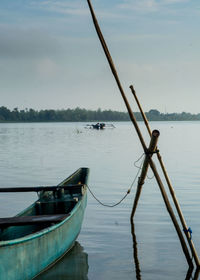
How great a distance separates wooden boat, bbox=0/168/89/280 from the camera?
8383 millimetres

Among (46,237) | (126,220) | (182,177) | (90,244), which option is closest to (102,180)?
(182,177)

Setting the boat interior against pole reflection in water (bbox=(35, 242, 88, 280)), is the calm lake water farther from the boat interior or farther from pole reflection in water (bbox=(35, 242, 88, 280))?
the boat interior

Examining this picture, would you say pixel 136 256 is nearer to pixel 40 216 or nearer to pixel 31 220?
pixel 40 216

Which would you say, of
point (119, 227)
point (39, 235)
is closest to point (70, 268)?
point (39, 235)

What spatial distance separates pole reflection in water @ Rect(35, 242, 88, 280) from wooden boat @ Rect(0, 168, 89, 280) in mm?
245

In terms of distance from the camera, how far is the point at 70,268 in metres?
11.2

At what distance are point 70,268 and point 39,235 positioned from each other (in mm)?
2396

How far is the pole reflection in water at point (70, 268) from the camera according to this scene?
1052 cm

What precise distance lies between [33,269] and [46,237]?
28.3 inches

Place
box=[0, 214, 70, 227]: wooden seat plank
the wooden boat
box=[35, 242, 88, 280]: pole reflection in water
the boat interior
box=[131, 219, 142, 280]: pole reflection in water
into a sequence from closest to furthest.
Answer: the wooden boat
box=[0, 214, 70, 227]: wooden seat plank
the boat interior
box=[35, 242, 88, 280]: pole reflection in water
box=[131, 219, 142, 280]: pole reflection in water

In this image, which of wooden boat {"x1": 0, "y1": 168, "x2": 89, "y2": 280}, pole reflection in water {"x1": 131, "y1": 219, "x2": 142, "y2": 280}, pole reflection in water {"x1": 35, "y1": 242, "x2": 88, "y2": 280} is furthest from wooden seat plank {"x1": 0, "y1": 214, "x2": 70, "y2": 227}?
pole reflection in water {"x1": 131, "y1": 219, "x2": 142, "y2": 280}

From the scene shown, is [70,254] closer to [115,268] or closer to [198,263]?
[115,268]

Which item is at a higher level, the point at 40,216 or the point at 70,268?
the point at 40,216

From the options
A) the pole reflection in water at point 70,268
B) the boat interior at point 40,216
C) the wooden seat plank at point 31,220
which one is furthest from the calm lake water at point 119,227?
the wooden seat plank at point 31,220
